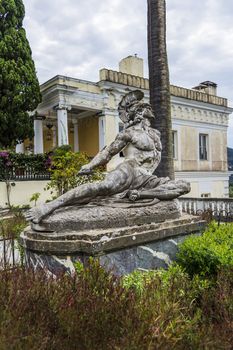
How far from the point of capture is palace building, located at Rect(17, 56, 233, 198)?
1564cm

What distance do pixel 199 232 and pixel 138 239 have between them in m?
1.37

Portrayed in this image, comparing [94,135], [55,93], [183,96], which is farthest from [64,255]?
[183,96]

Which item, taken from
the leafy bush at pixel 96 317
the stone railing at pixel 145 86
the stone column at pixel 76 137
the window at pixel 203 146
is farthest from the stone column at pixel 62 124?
the leafy bush at pixel 96 317

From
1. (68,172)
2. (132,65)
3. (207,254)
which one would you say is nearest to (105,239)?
(207,254)

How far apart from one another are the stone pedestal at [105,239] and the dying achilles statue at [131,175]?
5.4 inches

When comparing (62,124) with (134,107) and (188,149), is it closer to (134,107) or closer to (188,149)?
(188,149)

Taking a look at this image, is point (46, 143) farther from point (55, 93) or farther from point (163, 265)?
point (163, 265)

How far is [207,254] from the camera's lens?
11.6 ft

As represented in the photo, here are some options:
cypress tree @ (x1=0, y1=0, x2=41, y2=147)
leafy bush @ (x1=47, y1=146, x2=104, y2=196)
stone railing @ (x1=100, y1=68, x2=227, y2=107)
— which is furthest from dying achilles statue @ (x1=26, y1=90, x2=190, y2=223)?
stone railing @ (x1=100, y1=68, x2=227, y2=107)

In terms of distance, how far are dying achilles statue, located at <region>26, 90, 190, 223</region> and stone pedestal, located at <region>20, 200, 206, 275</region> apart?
0.14m

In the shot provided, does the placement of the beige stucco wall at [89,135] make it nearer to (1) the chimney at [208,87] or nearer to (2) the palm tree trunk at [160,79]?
(1) the chimney at [208,87]

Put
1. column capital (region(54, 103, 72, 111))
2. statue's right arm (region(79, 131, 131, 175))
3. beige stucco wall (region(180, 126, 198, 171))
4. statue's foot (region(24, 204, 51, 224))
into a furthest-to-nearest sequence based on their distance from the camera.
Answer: beige stucco wall (region(180, 126, 198, 171)), column capital (region(54, 103, 72, 111)), statue's right arm (region(79, 131, 131, 175)), statue's foot (region(24, 204, 51, 224))

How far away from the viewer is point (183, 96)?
2014cm

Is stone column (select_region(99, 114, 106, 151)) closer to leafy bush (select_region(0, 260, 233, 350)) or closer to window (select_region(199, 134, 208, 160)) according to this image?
window (select_region(199, 134, 208, 160))
